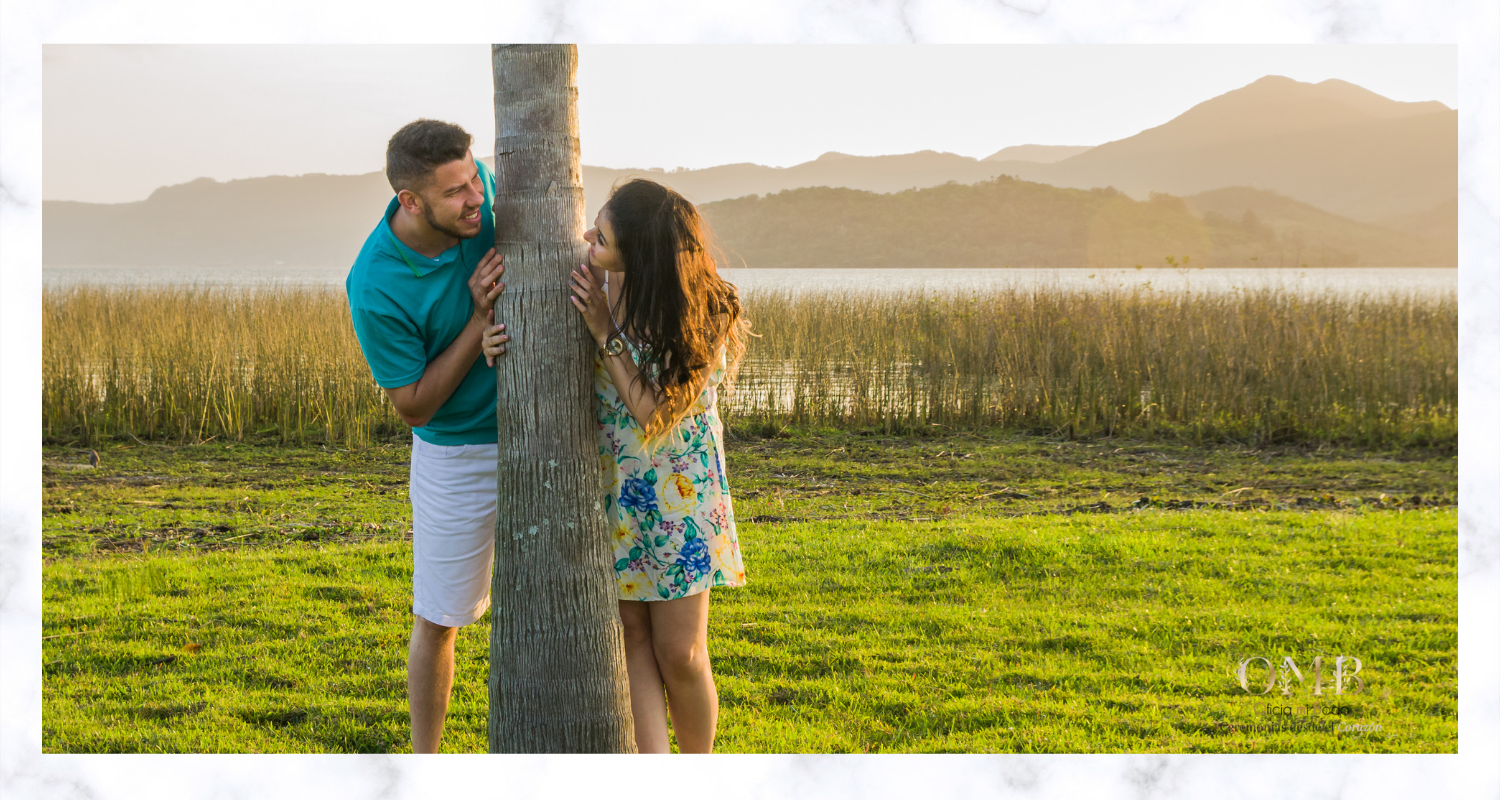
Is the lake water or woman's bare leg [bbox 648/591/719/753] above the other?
the lake water

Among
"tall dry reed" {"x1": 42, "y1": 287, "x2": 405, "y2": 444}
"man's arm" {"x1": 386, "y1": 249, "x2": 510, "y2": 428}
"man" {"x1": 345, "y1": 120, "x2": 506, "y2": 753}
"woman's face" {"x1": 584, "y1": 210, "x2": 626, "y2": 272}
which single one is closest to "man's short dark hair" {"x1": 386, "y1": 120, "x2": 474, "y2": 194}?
"man" {"x1": 345, "y1": 120, "x2": 506, "y2": 753}

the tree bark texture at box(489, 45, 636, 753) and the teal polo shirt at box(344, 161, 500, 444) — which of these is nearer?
the tree bark texture at box(489, 45, 636, 753)

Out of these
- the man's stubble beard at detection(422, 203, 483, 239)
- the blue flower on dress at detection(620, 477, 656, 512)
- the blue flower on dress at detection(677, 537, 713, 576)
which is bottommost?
the blue flower on dress at detection(677, 537, 713, 576)

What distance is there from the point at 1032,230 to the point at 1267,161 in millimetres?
11190

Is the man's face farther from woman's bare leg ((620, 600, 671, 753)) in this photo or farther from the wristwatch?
woman's bare leg ((620, 600, 671, 753))

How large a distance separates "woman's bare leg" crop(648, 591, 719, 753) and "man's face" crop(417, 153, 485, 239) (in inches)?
40.3

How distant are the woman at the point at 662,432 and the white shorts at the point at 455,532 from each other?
35 cm

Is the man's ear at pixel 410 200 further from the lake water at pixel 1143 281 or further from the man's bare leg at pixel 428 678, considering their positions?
the lake water at pixel 1143 281

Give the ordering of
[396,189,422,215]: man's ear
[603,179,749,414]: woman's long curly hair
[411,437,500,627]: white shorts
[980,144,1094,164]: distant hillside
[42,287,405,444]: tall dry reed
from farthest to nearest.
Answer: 1. [980,144,1094,164]: distant hillside
2. [42,287,405,444]: tall dry reed
3. [411,437,500,627]: white shorts
4. [396,189,422,215]: man's ear
5. [603,179,749,414]: woman's long curly hair

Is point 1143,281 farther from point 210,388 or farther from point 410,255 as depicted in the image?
point 410,255

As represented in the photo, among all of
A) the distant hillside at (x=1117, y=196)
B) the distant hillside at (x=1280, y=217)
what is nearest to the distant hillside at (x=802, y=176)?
the distant hillside at (x=1117, y=196)

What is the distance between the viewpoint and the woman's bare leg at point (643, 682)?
7.29 feet

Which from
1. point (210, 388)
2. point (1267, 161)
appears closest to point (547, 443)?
point (210, 388)

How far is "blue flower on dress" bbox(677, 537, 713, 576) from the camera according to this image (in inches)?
83.1
